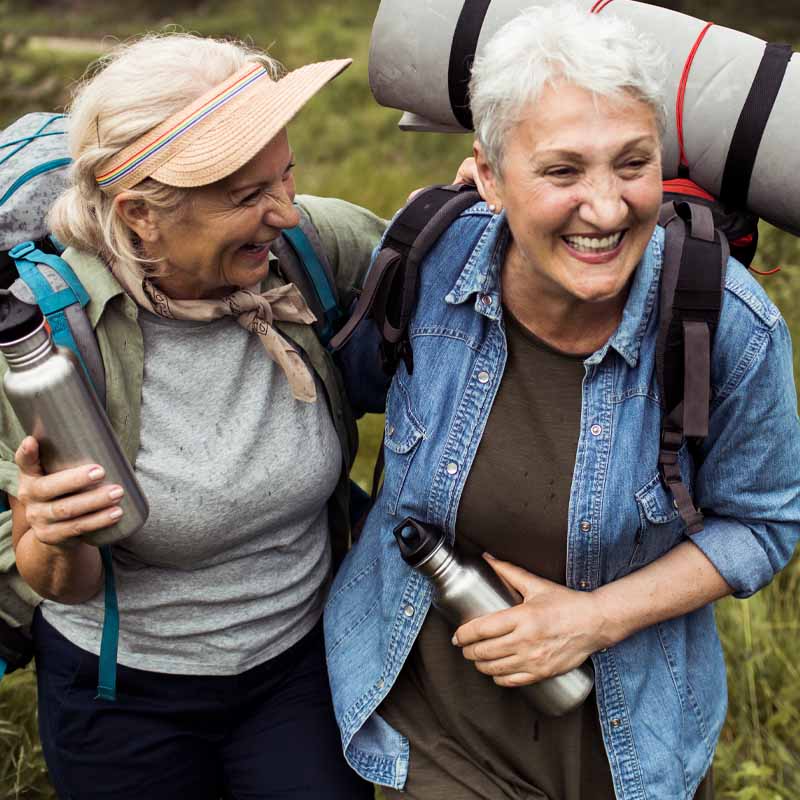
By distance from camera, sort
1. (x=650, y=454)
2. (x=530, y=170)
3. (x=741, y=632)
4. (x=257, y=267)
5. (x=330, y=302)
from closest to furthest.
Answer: (x=530, y=170) < (x=650, y=454) < (x=257, y=267) < (x=330, y=302) < (x=741, y=632)

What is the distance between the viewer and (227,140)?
7.23 ft

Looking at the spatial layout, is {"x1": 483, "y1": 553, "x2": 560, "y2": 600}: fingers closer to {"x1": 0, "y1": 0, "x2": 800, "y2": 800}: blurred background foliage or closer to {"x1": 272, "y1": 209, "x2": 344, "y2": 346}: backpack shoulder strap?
{"x1": 272, "y1": 209, "x2": 344, "y2": 346}: backpack shoulder strap

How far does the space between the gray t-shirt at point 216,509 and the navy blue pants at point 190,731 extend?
54 millimetres

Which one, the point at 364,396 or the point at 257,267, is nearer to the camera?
the point at 257,267

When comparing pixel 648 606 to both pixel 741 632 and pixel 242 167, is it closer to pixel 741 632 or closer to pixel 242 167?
pixel 242 167

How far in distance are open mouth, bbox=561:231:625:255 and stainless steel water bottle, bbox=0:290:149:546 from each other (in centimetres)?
90

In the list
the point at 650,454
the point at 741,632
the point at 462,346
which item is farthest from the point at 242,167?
the point at 741,632

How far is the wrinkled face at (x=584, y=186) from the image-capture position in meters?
2.01

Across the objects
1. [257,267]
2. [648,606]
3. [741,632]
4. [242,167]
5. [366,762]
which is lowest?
[741,632]

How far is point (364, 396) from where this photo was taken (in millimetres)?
2711

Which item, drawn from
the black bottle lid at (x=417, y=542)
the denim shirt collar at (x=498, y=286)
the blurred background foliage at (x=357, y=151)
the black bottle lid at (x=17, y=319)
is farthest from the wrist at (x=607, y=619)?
the blurred background foliage at (x=357, y=151)

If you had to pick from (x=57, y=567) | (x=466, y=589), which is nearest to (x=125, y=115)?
(x=57, y=567)

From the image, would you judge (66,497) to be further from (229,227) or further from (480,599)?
(480,599)

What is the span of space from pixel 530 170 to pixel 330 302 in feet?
2.24
